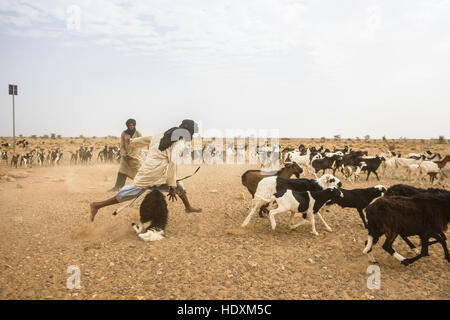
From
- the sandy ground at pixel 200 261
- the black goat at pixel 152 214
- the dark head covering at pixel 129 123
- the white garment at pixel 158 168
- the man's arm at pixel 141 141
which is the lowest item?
the sandy ground at pixel 200 261

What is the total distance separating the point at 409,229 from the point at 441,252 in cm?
126

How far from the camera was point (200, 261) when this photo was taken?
493cm

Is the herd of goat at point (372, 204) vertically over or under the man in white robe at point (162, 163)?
under

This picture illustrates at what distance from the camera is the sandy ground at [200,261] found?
4.06 meters

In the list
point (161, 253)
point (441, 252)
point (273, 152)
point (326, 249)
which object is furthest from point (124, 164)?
point (273, 152)

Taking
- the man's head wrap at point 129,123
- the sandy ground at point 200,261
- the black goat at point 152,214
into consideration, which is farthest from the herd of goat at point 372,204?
the man's head wrap at point 129,123

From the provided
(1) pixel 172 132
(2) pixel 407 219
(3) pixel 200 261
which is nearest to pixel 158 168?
(1) pixel 172 132

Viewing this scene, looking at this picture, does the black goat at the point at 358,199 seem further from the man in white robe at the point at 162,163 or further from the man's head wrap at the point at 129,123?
the man's head wrap at the point at 129,123

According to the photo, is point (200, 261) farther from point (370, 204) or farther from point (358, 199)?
point (358, 199)

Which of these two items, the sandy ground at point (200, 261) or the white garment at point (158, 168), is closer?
the sandy ground at point (200, 261)

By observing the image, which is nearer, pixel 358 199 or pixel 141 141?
pixel 141 141

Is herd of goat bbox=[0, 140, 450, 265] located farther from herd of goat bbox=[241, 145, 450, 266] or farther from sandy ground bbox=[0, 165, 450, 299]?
sandy ground bbox=[0, 165, 450, 299]

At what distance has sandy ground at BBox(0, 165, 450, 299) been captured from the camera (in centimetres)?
406

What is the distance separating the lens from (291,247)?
5.62m
